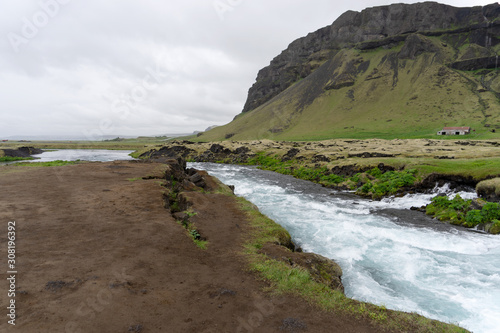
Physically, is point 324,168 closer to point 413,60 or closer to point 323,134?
point 323,134

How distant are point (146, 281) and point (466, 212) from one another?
26.7m

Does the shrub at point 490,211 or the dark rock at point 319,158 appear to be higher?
the dark rock at point 319,158

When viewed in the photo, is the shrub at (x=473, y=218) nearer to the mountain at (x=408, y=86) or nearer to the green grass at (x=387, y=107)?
the green grass at (x=387, y=107)

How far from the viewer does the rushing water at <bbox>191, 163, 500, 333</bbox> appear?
11289 millimetres

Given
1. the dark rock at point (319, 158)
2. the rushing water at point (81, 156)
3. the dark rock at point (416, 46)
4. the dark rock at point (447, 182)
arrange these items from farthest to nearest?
1. the dark rock at point (416, 46)
2. the rushing water at point (81, 156)
3. the dark rock at point (319, 158)
4. the dark rock at point (447, 182)

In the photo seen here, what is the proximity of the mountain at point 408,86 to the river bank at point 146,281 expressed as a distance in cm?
11326

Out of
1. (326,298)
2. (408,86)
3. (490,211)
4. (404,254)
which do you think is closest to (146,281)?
(326,298)

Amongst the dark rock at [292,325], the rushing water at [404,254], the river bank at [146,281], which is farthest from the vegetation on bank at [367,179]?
the dark rock at [292,325]

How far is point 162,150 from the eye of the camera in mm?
91875

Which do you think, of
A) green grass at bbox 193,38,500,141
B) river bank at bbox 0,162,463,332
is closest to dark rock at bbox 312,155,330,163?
river bank at bbox 0,162,463,332

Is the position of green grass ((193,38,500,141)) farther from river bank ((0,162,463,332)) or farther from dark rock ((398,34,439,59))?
river bank ((0,162,463,332))

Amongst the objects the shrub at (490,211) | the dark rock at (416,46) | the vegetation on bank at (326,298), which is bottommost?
the shrub at (490,211)

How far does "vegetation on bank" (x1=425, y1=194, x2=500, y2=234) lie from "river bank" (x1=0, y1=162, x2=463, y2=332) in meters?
18.3

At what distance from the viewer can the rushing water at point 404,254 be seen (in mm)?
11289
